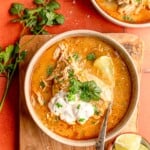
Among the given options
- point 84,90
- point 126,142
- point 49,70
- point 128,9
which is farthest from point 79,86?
point 128,9

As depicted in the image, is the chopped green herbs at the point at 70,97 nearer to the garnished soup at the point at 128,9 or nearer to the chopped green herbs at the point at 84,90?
the chopped green herbs at the point at 84,90

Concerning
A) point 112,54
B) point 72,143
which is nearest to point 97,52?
point 112,54

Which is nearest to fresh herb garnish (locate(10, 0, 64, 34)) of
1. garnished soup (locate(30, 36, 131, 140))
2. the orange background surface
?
Result: the orange background surface

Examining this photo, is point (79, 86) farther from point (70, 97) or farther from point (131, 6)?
point (131, 6)

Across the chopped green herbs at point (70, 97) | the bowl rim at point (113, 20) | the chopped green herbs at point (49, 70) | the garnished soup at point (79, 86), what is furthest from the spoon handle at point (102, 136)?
the bowl rim at point (113, 20)

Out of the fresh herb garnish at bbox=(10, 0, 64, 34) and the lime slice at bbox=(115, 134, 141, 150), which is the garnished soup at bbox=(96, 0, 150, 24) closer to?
the fresh herb garnish at bbox=(10, 0, 64, 34)
